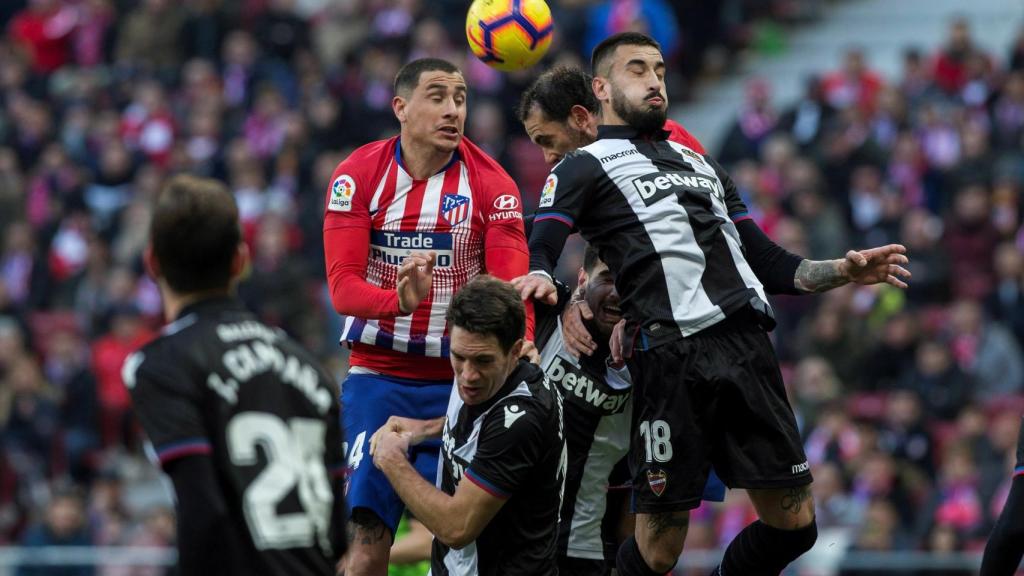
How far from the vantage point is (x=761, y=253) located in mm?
7852

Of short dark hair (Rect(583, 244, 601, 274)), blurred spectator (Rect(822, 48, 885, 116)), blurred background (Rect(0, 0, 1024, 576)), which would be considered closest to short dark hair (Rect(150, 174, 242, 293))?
short dark hair (Rect(583, 244, 601, 274))

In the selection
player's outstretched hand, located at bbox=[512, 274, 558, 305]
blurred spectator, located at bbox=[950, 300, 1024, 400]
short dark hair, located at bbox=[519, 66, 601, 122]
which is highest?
short dark hair, located at bbox=[519, 66, 601, 122]

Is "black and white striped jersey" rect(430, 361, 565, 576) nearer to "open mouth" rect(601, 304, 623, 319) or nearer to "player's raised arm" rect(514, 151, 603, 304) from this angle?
"player's raised arm" rect(514, 151, 603, 304)

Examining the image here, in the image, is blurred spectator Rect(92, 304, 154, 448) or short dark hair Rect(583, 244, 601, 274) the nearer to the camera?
short dark hair Rect(583, 244, 601, 274)

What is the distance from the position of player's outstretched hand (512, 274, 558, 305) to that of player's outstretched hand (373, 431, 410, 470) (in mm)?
784

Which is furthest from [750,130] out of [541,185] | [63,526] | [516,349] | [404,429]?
[516,349]

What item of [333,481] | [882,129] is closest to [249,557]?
[333,481]

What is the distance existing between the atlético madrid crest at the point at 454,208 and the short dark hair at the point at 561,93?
0.69 meters

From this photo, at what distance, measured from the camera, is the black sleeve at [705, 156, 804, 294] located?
25.4ft

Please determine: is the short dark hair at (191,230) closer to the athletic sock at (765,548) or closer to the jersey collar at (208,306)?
the jersey collar at (208,306)

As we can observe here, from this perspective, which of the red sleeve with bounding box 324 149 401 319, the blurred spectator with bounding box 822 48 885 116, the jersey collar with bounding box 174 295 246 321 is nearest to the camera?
the jersey collar with bounding box 174 295 246 321

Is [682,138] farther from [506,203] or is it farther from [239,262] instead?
[239,262]

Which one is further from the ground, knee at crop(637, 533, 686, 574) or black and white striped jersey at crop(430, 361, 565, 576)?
black and white striped jersey at crop(430, 361, 565, 576)

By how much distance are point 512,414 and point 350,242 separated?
1.50 m
